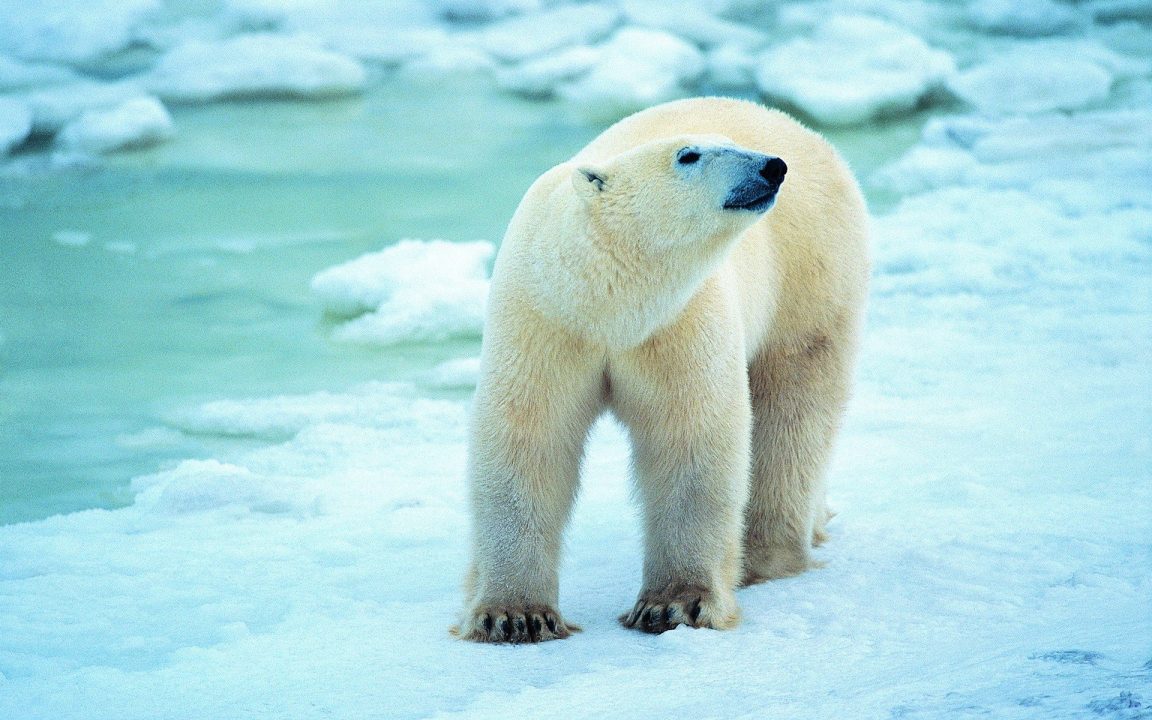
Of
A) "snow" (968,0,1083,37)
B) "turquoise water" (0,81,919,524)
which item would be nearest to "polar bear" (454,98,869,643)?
"turquoise water" (0,81,919,524)

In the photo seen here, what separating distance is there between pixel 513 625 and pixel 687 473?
54cm

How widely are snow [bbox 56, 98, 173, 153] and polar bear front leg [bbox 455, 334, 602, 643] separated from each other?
23.4 ft

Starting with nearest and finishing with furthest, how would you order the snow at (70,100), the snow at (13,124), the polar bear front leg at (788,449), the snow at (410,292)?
1. the polar bear front leg at (788,449)
2. the snow at (410,292)
3. the snow at (13,124)
4. the snow at (70,100)

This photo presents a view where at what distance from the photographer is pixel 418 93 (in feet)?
35.7

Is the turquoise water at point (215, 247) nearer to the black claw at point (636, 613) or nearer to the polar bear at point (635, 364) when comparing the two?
the polar bear at point (635, 364)

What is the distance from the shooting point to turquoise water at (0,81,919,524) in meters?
5.47

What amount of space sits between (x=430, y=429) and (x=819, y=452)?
1937 millimetres

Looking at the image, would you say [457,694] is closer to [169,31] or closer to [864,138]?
[864,138]

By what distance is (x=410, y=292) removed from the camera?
661 centimetres

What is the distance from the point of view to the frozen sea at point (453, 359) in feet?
A: 9.53

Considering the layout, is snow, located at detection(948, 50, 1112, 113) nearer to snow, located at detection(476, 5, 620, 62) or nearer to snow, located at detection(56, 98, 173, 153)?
snow, located at detection(476, 5, 620, 62)

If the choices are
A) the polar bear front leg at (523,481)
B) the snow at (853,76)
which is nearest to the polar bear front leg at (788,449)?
the polar bear front leg at (523,481)

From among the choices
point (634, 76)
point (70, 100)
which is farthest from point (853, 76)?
point (70, 100)

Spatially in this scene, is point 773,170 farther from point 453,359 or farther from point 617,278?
point 453,359
